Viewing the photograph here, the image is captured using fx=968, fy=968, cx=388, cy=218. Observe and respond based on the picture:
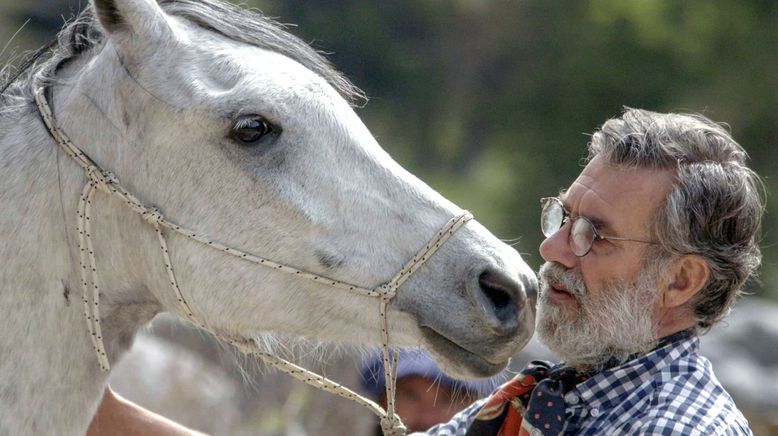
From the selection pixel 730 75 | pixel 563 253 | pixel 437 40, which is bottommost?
pixel 437 40

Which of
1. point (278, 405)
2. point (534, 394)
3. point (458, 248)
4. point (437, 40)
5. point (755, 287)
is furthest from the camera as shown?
point (437, 40)

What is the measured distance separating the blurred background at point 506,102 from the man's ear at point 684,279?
3.68 m

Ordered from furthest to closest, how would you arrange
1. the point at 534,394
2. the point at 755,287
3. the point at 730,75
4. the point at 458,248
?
the point at 755,287 < the point at 730,75 < the point at 534,394 < the point at 458,248

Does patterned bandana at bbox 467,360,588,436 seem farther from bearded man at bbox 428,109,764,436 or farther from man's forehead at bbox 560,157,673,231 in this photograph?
man's forehead at bbox 560,157,673,231

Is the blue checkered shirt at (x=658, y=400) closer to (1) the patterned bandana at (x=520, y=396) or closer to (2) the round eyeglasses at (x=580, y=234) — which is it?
(1) the patterned bandana at (x=520, y=396)

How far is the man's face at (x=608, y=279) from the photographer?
2420mm

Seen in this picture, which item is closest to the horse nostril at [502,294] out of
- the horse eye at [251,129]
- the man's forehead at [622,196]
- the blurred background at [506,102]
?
the man's forehead at [622,196]

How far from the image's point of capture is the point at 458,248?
222 cm

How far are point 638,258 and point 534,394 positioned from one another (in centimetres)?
44

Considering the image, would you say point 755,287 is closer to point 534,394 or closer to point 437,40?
point 437,40

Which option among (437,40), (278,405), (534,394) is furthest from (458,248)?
(437,40)

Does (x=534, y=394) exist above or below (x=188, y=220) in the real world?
below

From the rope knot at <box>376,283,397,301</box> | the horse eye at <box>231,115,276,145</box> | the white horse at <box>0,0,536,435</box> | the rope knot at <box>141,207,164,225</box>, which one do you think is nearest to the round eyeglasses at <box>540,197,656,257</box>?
the white horse at <box>0,0,536,435</box>

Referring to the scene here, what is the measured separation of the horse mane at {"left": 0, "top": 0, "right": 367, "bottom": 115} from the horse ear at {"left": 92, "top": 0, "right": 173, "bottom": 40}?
0.33 feet
